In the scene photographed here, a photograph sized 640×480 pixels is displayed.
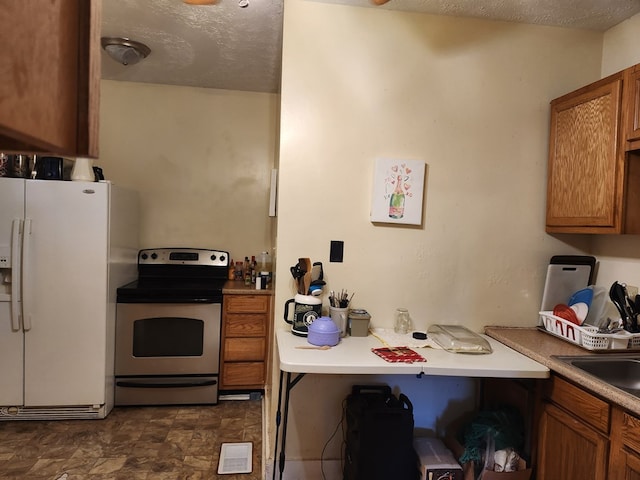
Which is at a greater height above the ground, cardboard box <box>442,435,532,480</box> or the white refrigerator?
the white refrigerator

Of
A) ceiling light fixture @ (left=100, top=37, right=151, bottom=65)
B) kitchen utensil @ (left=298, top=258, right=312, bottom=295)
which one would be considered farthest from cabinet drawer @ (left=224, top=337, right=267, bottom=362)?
ceiling light fixture @ (left=100, top=37, right=151, bottom=65)

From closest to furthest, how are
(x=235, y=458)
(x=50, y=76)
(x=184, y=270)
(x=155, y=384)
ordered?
(x=50, y=76), (x=235, y=458), (x=155, y=384), (x=184, y=270)

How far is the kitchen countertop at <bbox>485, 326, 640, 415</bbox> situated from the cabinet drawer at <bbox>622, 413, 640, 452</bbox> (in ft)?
0.16

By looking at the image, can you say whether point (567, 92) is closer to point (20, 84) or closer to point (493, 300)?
point (493, 300)

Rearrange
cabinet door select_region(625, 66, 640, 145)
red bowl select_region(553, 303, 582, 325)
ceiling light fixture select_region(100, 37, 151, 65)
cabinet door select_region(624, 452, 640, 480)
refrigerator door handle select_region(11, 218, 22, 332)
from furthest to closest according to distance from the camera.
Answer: ceiling light fixture select_region(100, 37, 151, 65), refrigerator door handle select_region(11, 218, 22, 332), red bowl select_region(553, 303, 582, 325), cabinet door select_region(625, 66, 640, 145), cabinet door select_region(624, 452, 640, 480)

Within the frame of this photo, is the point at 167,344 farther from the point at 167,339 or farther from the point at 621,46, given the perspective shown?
the point at 621,46

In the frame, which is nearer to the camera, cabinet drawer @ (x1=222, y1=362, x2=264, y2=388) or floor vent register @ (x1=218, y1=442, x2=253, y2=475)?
floor vent register @ (x1=218, y1=442, x2=253, y2=475)

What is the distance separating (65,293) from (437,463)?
2489mm

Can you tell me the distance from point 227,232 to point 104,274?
3.81ft

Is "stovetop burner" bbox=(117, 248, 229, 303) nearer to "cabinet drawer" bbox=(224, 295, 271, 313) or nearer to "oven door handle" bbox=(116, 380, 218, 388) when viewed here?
"cabinet drawer" bbox=(224, 295, 271, 313)

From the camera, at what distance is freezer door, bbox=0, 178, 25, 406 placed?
8.11 feet

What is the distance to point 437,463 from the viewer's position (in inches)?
75.2

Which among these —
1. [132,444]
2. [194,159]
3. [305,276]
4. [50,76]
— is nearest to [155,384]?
[132,444]

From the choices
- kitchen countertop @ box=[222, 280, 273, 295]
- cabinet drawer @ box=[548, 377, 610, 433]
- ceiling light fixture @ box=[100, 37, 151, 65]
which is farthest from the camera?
kitchen countertop @ box=[222, 280, 273, 295]
